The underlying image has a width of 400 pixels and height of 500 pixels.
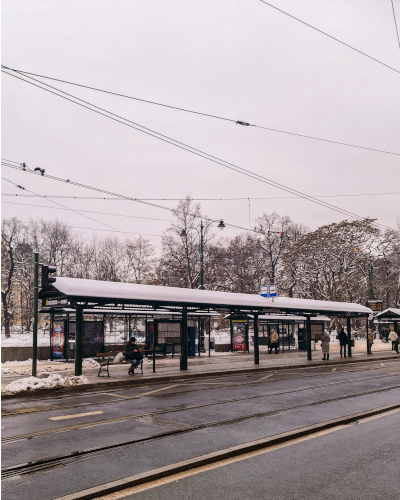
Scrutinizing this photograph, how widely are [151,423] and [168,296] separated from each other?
366 inches

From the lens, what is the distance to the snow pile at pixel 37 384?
1288 cm

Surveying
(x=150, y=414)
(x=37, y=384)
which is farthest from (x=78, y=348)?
(x=150, y=414)

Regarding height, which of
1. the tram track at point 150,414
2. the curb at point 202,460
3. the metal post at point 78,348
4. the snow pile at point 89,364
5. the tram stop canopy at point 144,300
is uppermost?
the tram stop canopy at point 144,300

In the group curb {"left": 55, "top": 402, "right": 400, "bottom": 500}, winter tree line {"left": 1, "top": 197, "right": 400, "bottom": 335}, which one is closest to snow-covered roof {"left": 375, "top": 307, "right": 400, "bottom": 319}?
winter tree line {"left": 1, "top": 197, "right": 400, "bottom": 335}

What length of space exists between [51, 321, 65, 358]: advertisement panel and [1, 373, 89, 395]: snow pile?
28.8 feet

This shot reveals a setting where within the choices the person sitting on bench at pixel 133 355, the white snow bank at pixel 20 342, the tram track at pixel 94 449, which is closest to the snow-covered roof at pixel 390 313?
the person sitting on bench at pixel 133 355

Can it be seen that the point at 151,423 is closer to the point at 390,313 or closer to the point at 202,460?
the point at 202,460

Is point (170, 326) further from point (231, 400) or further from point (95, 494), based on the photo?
point (95, 494)

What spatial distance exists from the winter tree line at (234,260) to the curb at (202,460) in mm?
30810

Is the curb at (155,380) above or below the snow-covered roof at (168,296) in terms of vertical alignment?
below

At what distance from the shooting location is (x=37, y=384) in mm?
13414

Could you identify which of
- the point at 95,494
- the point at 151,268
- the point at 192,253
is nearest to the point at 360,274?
the point at 192,253

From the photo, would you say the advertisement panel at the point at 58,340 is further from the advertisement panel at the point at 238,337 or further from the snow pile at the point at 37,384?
the advertisement panel at the point at 238,337

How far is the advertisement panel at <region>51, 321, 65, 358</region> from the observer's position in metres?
23.2
